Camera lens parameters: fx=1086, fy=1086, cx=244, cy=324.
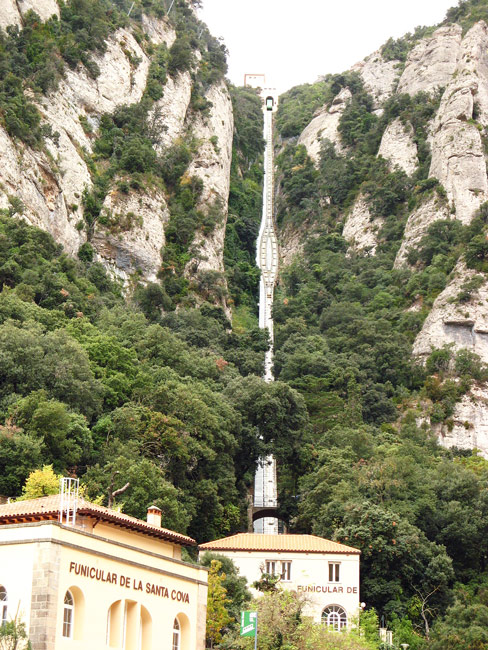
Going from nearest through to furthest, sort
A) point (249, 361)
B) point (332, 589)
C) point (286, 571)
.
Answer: point (332, 589) → point (286, 571) → point (249, 361)

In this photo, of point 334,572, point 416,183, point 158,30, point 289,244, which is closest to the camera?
point 334,572

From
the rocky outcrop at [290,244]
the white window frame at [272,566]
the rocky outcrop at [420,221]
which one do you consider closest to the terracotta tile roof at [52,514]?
the white window frame at [272,566]

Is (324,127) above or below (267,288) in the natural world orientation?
above

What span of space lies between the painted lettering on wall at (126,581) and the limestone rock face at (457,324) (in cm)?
5146

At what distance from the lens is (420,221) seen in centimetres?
9812

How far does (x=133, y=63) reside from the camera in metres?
104

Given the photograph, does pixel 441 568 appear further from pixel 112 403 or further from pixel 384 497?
pixel 112 403

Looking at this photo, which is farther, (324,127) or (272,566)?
(324,127)

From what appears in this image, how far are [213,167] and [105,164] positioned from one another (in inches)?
640

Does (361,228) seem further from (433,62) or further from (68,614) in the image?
(68,614)

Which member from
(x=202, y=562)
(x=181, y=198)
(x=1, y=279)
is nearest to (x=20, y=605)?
(x=202, y=562)

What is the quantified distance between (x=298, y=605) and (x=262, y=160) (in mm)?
100342

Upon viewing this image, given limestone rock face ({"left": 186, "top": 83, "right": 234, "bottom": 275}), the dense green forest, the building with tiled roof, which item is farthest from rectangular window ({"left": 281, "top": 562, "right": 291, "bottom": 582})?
limestone rock face ({"left": 186, "top": 83, "right": 234, "bottom": 275})

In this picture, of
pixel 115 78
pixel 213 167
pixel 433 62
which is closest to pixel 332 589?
pixel 115 78
